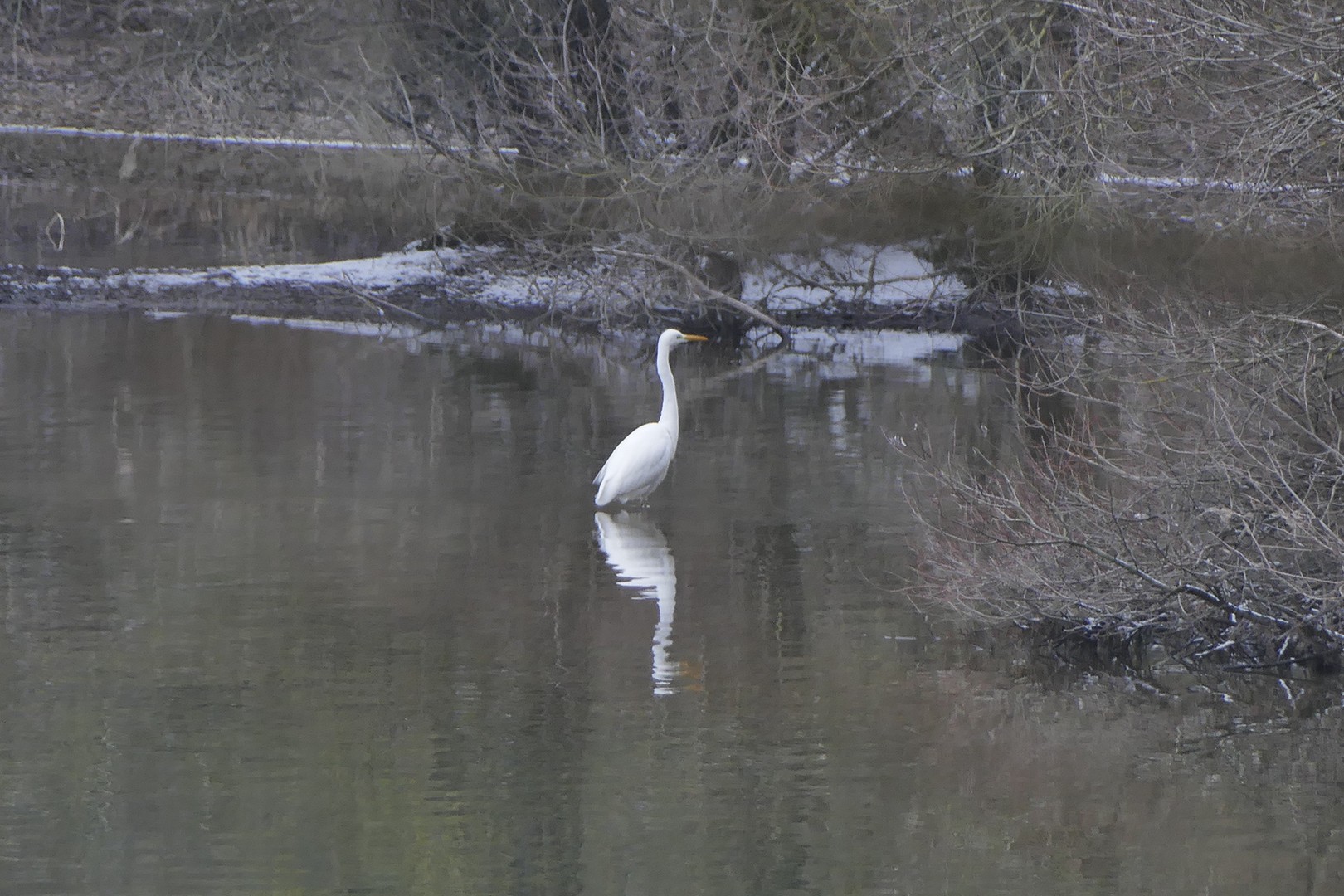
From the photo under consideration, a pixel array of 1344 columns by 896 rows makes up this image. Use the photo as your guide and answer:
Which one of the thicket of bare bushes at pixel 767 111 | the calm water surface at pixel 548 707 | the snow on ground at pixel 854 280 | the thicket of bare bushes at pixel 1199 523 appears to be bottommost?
the calm water surface at pixel 548 707

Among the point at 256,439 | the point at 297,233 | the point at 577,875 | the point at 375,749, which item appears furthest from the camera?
the point at 297,233

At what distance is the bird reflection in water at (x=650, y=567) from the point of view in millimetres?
9039

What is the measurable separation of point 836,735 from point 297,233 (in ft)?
73.6

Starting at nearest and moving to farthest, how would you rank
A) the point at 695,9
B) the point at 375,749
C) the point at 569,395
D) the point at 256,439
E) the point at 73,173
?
the point at 375,749 < the point at 256,439 < the point at 569,395 < the point at 695,9 < the point at 73,173

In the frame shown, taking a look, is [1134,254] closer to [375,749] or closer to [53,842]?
[375,749]

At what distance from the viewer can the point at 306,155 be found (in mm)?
34188

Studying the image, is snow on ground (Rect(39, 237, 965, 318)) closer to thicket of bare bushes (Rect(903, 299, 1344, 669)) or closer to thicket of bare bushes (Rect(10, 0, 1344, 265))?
thicket of bare bushes (Rect(10, 0, 1344, 265))

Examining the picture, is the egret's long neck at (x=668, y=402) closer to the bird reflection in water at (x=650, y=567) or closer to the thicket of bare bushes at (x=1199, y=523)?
the bird reflection in water at (x=650, y=567)

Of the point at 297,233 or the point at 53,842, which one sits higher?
the point at 297,233

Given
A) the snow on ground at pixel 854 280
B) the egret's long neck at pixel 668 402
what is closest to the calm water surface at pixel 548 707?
the egret's long neck at pixel 668 402

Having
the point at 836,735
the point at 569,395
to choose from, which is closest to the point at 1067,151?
the point at 569,395

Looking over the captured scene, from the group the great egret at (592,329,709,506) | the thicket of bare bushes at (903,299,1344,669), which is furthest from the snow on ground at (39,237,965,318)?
the thicket of bare bushes at (903,299,1344,669)

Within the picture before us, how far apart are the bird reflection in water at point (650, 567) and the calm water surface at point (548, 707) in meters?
0.04

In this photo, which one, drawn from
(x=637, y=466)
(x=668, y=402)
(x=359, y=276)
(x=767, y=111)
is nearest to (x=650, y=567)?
(x=637, y=466)
